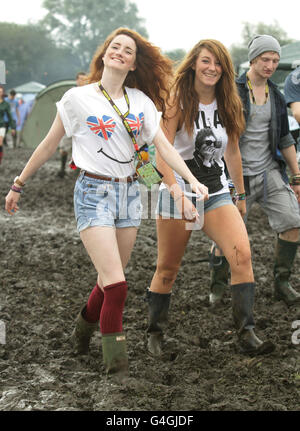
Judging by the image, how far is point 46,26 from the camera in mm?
95812

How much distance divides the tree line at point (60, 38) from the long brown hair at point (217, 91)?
66.5 m

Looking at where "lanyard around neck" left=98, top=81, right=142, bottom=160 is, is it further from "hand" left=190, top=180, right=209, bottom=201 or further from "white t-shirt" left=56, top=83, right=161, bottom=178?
"hand" left=190, top=180, right=209, bottom=201

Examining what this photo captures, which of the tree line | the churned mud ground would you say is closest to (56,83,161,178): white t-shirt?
the churned mud ground

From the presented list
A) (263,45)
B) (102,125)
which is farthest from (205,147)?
(263,45)

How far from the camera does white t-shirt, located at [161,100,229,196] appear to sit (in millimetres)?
3904

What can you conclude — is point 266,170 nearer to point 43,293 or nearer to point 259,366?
point 259,366

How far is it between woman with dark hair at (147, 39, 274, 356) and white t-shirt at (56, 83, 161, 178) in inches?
15.1

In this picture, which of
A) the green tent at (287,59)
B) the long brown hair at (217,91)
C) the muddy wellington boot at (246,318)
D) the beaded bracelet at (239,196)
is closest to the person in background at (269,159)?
the beaded bracelet at (239,196)

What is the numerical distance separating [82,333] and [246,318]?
104 centimetres

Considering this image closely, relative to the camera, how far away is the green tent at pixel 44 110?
1809 centimetres

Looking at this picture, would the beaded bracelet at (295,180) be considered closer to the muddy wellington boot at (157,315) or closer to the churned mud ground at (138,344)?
the churned mud ground at (138,344)

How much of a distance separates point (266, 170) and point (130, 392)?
237 cm

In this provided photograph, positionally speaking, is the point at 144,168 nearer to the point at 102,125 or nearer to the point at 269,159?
the point at 102,125
